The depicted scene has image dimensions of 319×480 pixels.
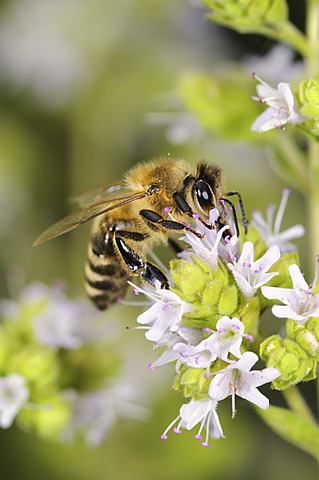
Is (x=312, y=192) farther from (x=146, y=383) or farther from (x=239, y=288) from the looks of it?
(x=146, y=383)

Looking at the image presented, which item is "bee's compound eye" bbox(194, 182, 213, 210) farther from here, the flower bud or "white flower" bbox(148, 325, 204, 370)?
"white flower" bbox(148, 325, 204, 370)

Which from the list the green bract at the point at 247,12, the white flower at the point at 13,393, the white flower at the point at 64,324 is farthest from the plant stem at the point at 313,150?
the white flower at the point at 13,393

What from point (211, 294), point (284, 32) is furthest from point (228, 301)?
point (284, 32)

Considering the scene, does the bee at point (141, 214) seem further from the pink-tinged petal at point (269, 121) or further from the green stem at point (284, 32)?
the green stem at point (284, 32)

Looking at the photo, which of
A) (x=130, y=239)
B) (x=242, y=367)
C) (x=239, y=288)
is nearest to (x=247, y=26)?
(x=130, y=239)

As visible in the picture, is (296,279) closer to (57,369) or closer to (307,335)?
(307,335)
